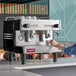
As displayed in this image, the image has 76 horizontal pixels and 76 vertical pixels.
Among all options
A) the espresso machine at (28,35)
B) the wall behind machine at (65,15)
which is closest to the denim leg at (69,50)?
the espresso machine at (28,35)

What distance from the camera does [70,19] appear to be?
9562 mm

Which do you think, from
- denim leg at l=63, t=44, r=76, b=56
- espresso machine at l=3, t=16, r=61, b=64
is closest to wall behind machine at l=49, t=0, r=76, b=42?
denim leg at l=63, t=44, r=76, b=56

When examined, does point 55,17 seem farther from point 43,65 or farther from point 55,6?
point 43,65

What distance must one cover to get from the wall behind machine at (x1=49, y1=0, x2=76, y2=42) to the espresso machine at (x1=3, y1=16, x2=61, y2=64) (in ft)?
19.4

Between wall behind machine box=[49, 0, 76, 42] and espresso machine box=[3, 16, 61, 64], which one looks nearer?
espresso machine box=[3, 16, 61, 64]

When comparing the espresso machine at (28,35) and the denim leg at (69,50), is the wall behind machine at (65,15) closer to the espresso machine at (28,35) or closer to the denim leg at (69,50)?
the denim leg at (69,50)

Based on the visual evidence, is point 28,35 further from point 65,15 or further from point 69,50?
point 65,15

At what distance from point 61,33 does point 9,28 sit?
613 cm

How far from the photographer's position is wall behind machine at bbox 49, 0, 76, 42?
30.7 ft

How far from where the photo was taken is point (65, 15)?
9.50m

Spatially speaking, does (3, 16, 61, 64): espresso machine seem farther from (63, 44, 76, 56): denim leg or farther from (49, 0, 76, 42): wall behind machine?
(49, 0, 76, 42): wall behind machine

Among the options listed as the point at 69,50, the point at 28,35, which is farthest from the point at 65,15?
the point at 28,35

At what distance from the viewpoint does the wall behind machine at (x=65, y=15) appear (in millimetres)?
9367

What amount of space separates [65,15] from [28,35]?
6.32 metres
